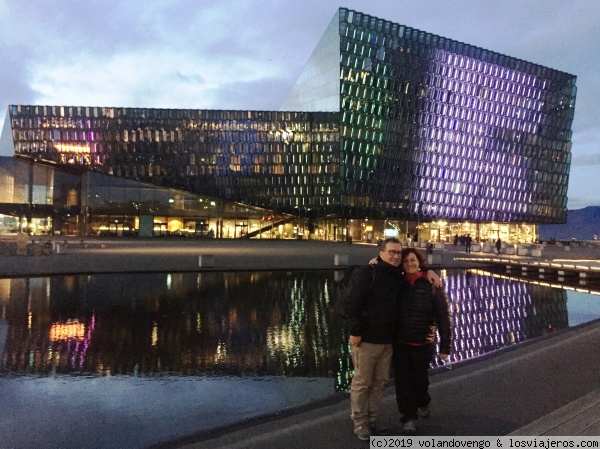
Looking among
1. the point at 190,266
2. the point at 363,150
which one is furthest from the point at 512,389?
the point at 363,150

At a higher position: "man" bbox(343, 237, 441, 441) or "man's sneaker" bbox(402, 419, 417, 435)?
"man" bbox(343, 237, 441, 441)

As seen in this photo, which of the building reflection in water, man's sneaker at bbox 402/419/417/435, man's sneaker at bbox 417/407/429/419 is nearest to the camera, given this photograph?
man's sneaker at bbox 402/419/417/435

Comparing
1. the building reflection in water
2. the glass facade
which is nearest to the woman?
the building reflection in water

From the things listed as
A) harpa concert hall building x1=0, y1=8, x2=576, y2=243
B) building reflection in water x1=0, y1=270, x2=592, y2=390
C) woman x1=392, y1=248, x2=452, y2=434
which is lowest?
building reflection in water x1=0, y1=270, x2=592, y2=390

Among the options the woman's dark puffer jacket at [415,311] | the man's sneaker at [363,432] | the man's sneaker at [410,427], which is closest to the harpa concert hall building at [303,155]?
the woman's dark puffer jacket at [415,311]

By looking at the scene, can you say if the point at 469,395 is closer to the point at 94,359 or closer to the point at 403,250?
the point at 403,250

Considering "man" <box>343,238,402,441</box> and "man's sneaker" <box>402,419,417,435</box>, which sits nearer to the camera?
"man" <box>343,238,402,441</box>

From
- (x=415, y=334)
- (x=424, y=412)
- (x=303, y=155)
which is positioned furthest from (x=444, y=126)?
(x=415, y=334)

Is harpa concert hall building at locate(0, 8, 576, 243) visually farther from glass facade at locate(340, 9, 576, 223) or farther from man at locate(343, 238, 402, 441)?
man at locate(343, 238, 402, 441)

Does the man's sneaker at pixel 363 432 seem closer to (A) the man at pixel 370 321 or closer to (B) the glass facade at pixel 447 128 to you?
(A) the man at pixel 370 321

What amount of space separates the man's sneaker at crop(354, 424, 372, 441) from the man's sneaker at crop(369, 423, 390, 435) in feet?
Answer: 0.38

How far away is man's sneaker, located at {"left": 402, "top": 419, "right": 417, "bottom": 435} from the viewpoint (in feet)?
16.1

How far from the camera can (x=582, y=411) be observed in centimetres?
495

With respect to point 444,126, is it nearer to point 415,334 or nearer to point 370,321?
point 415,334
